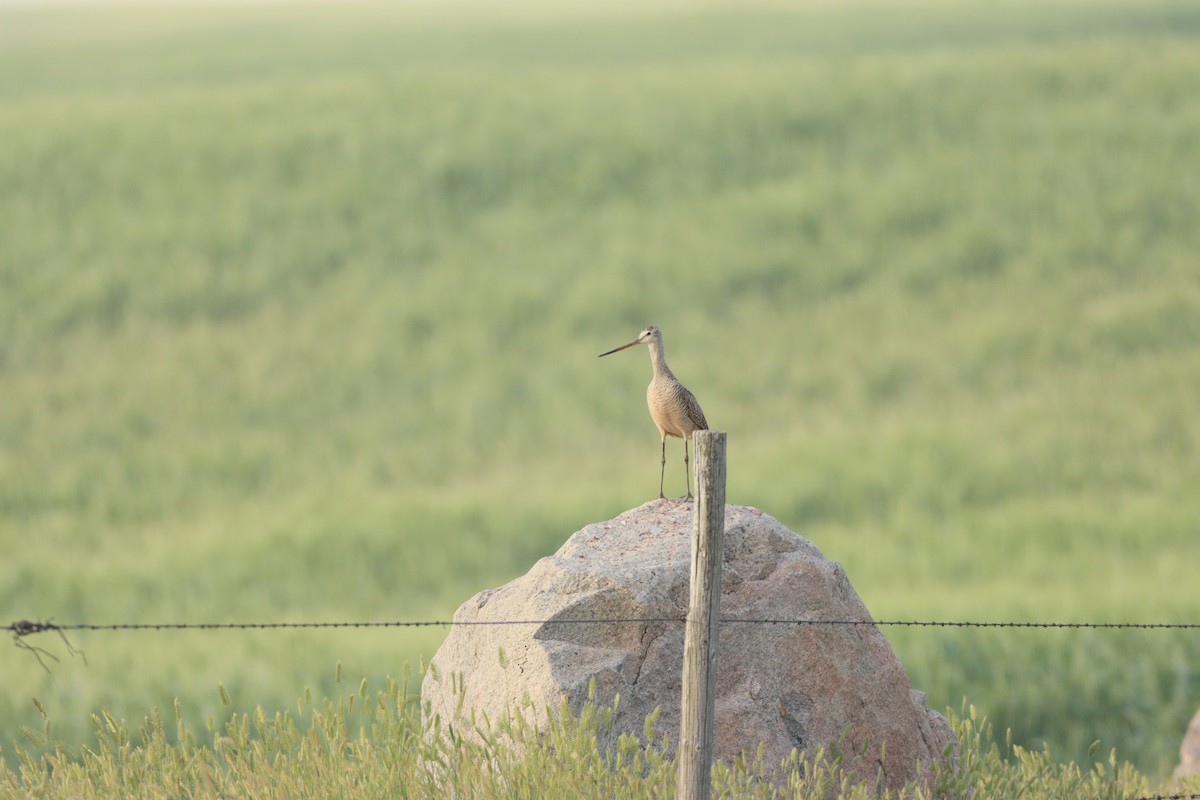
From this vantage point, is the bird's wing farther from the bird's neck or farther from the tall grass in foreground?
the tall grass in foreground

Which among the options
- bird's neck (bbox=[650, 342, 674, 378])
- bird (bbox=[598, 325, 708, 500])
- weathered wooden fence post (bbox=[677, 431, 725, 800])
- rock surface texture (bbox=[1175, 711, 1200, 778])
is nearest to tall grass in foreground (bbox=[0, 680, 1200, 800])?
weathered wooden fence post (bbox=[677, 431, 725, 800])

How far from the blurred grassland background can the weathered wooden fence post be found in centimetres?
539

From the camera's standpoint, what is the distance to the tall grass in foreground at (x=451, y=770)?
221 inches

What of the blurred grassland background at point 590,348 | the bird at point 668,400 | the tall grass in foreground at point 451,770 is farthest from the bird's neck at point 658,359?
the blurred grassland background at point 590,348

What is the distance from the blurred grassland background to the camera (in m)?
12.3

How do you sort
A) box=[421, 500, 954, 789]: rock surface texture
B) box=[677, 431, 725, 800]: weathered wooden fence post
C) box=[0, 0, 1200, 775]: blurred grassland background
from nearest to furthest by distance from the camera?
box=[677, 431, 725, 800]: weathered wooden fence post
box=[421, 500, 954, 789]: rock surface texture
box=[0, 0, 1200, 775]: blurred grassland background

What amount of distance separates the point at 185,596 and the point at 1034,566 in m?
7.68

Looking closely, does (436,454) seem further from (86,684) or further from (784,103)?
A: (784,103)

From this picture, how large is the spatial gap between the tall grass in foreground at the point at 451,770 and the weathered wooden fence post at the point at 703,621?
0.25m

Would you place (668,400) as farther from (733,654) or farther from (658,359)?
(733,654)

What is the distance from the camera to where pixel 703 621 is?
209 inches

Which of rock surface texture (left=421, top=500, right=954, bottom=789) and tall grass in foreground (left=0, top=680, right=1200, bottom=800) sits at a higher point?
rock surface texture (left=421, top=500, right=954, bottom=789)

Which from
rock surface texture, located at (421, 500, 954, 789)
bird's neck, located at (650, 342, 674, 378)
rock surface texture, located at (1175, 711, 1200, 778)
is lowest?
rock surface texture, located at (1175, 711, 1200, 778)

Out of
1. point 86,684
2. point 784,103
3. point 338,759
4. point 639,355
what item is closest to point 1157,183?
point 784,103
